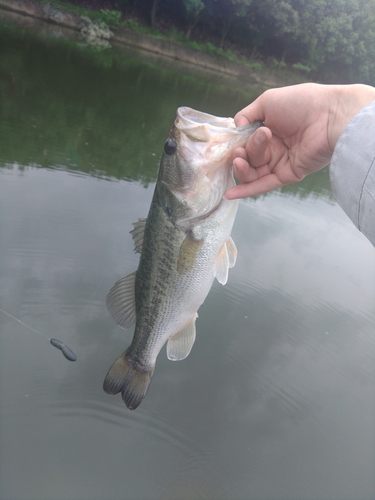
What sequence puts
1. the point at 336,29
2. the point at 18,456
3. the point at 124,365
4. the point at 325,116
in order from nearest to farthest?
the point at 325,116 → the point at 124,365 → the point at 18,456 → the point at 336,29

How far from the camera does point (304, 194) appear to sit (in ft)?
30.6

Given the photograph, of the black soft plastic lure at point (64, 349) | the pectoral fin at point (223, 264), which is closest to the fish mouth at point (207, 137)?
the pectoral fin at point (223, 264)

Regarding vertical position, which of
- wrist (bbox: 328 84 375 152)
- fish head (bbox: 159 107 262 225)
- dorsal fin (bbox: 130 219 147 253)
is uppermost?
wrist (bbox: 328 84 375 152)

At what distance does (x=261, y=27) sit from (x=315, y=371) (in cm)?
4020

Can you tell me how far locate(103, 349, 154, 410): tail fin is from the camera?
2270mm

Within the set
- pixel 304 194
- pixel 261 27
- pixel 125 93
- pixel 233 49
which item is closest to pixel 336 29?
pixel 261 27

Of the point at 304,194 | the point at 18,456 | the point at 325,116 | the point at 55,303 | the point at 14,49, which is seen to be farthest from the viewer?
the point at 14,49

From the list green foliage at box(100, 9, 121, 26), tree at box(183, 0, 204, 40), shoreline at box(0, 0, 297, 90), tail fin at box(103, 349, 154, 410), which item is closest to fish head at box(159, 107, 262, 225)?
→ tail fin at box(103, 349, 154, 410)

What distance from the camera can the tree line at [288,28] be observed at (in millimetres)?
34812

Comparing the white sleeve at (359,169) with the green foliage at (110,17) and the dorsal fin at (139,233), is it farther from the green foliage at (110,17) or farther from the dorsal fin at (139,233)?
the green foliage at (110,17)

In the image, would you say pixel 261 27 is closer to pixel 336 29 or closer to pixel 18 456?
pixel 336 29

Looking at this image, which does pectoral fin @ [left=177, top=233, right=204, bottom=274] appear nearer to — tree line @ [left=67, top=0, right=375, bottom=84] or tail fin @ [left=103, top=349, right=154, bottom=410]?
tail fin @ [left=103, top=349, right=154, bottom=410]

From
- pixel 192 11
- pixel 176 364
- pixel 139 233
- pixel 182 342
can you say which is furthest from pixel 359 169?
pixel 192 11

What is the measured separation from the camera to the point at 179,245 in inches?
81.5
